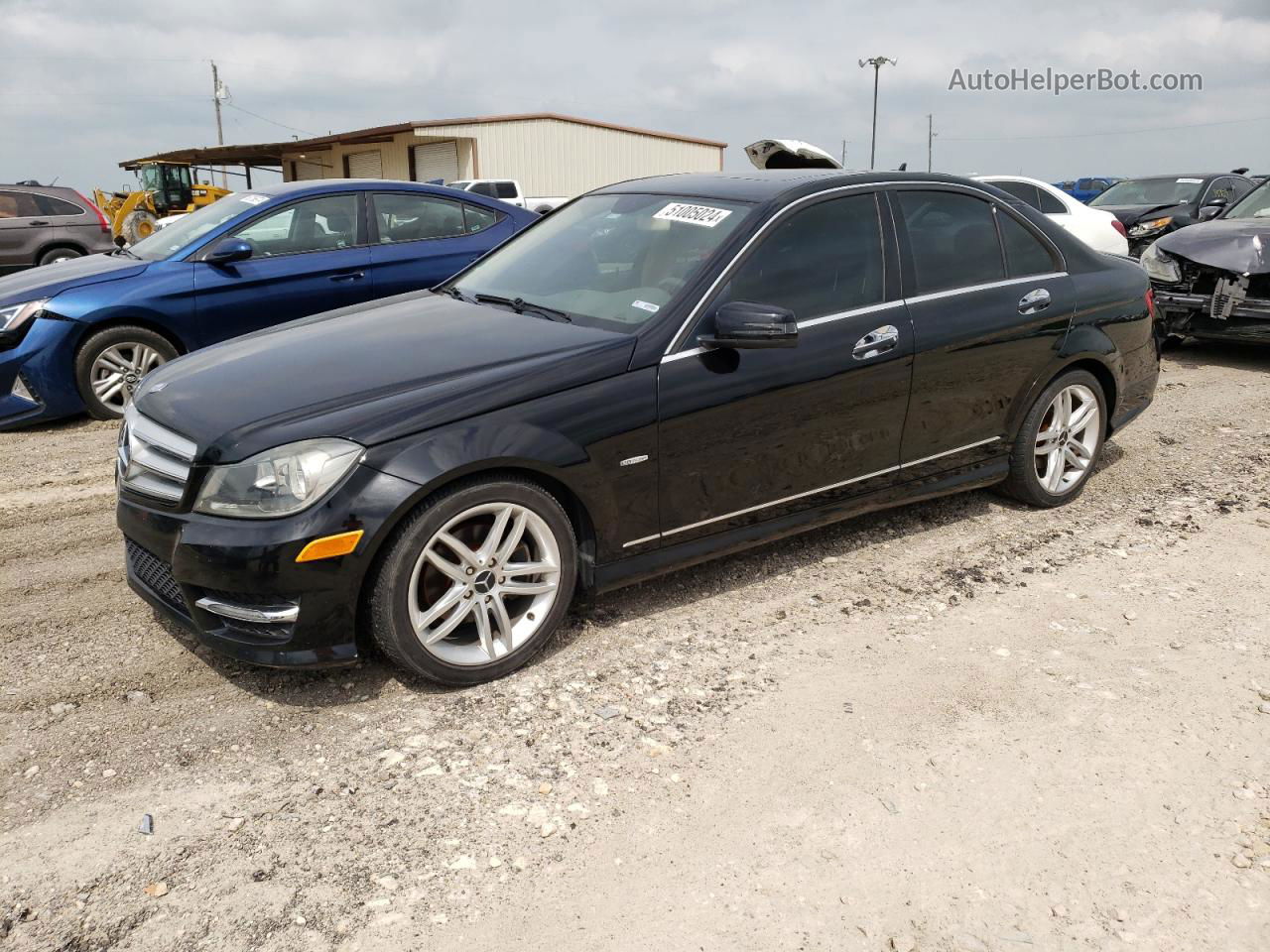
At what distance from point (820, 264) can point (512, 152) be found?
3032cm

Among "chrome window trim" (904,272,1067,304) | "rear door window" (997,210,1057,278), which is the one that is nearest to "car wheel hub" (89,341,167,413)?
"chrome window trim" (904,272,1067,304)

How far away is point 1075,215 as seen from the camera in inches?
445

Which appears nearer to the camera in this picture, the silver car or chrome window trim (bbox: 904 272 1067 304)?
chrome window trim (bbox: 904 272 1067 304)

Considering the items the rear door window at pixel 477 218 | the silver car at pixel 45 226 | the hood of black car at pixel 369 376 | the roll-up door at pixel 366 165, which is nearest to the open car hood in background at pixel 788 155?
the rear door window at pixel 477 218

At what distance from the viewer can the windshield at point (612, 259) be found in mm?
3854

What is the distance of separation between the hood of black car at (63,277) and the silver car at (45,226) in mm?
8971

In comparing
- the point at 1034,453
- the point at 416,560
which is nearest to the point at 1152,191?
the point at 1034,453

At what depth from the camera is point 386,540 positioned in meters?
3.12

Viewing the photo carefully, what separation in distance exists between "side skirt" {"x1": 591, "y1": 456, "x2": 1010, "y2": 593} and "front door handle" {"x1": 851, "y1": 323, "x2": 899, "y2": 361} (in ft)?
2.02

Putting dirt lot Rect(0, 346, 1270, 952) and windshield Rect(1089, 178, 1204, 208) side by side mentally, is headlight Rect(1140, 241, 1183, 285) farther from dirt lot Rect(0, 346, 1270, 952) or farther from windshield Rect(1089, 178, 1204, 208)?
windshield Rect(1089, 178, 1204, 208)

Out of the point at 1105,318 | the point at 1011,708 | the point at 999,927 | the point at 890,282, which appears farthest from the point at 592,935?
the point at 1105,318

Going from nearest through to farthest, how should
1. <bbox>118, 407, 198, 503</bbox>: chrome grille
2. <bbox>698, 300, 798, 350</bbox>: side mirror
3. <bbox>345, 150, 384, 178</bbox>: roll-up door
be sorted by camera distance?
<bbox>118, 407, 198, 503</bbox>: chrome grille < <bbox>698, 300, 798, 350</bbox>: side mirror < <bbox>345, 150, 384, 178</bbox>: roll-up door

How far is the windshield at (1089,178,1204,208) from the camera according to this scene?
1477 cm

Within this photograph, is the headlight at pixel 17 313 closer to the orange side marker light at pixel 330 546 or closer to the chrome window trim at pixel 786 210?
the orange side marker light at pixel 330 546
